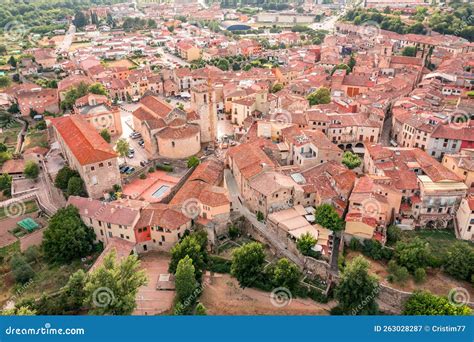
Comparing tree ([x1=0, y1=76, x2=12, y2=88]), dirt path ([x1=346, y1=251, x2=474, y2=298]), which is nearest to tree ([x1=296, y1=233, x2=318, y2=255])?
dirt path ([x1=346, y1=251, x2=474, y2=298])

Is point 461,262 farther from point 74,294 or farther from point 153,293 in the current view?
point 74,294

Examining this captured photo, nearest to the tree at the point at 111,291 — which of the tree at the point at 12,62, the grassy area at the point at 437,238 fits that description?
the grassy area at the point at 437,238

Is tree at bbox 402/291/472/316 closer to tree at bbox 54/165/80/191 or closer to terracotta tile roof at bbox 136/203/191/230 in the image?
terracotta tile roof at bbox 136/203/191/230

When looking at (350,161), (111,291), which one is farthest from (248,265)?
(350,161)

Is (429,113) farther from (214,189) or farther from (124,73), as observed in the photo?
(124,73)

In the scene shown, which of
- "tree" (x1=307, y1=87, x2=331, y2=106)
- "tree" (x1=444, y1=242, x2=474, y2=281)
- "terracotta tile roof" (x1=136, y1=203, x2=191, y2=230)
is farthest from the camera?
"tree" (x1=307, y1=87, x2=331, y2=106)
